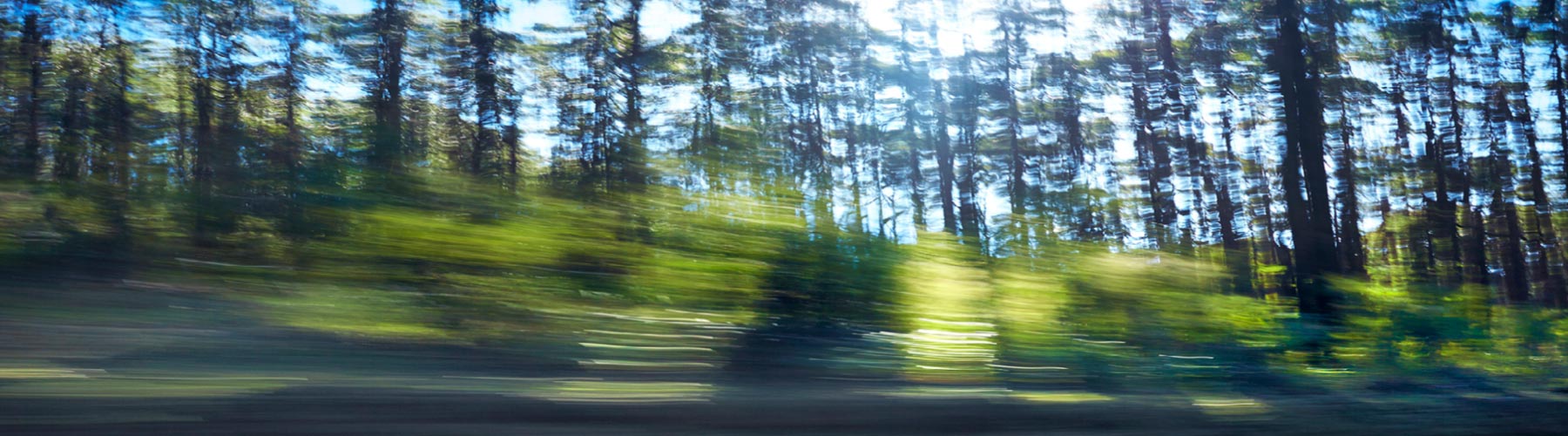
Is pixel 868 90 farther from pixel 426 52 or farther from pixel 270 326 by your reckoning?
pixel 270 326

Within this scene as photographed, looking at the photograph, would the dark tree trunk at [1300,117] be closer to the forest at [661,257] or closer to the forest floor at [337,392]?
Result: the forest at [661,257]

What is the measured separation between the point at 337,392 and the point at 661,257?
1.22 meters

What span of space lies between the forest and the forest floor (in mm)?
10

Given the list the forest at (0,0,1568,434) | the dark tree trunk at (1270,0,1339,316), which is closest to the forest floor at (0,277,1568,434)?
the forest at (0,0,1568,434)

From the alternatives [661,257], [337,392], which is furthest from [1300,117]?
[337,392]

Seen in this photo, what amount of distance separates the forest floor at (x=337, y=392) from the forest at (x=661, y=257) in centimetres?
1

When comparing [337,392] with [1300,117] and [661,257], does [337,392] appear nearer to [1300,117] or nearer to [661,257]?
[661,257]

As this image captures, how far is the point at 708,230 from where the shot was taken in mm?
3467

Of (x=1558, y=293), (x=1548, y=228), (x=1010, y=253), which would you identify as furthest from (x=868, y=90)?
(x=1548, y=228)

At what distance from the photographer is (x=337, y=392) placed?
2227 millimetres

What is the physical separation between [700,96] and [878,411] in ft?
8.06

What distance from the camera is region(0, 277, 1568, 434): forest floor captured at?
1.97 meters

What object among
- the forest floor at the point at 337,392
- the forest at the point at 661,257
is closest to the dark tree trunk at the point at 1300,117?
the forest at the point at 661,257

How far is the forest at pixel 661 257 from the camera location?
2.46 meters
